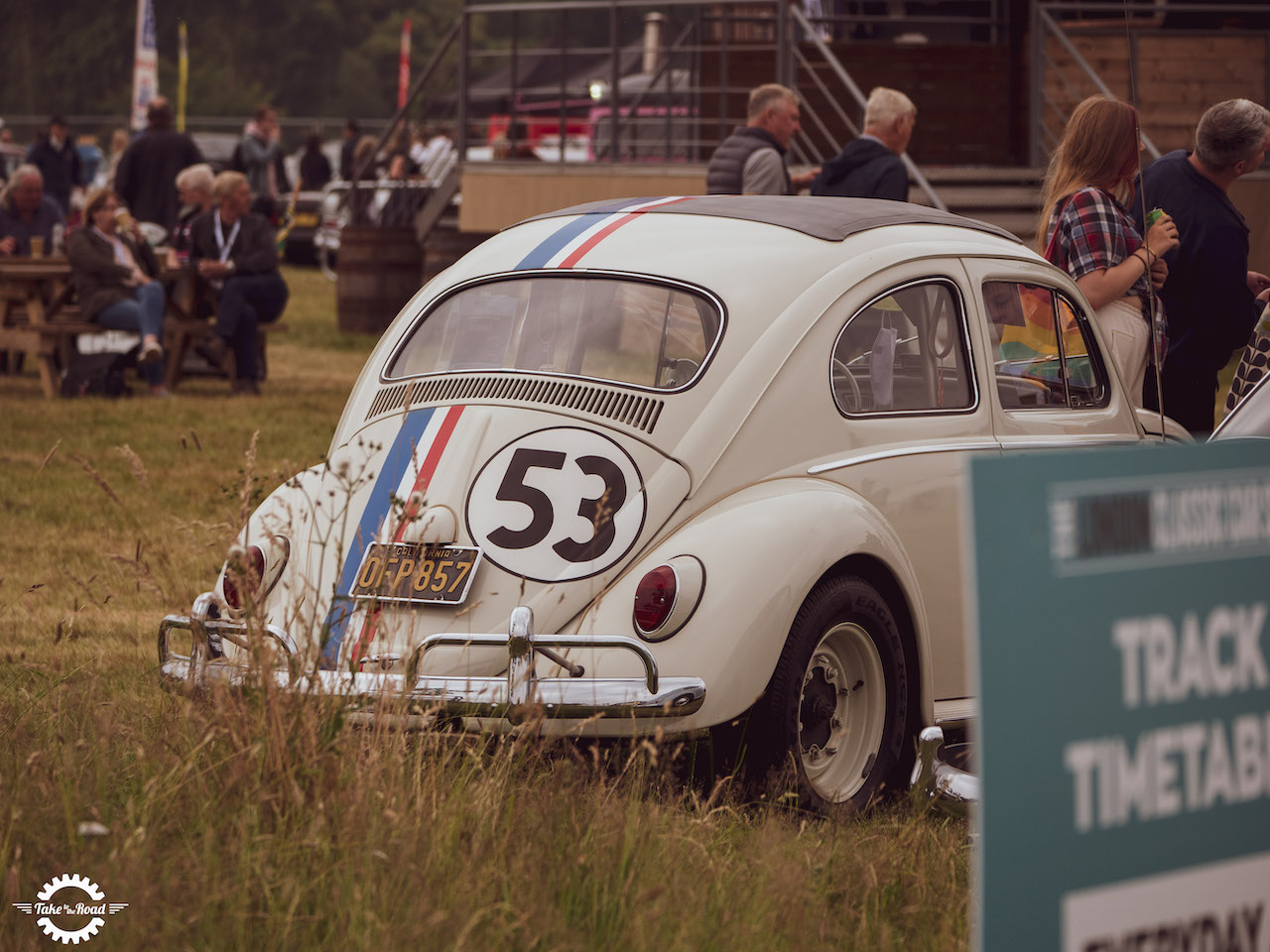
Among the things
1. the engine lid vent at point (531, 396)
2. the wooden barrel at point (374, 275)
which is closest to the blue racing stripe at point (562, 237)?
the engine lid vent at point (531, 396)

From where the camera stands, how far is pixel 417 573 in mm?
4793

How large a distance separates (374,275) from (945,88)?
689 cm

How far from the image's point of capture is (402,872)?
3.58 m

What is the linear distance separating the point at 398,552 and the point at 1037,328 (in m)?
2.51

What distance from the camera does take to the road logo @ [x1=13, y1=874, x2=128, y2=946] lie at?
11.3 ft

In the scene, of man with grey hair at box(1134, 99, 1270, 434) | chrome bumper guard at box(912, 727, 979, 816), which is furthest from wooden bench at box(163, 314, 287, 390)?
chrome bumper guard at box(912, 727, 979, 816)

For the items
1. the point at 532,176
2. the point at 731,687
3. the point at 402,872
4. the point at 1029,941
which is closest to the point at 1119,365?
the point at 731,687

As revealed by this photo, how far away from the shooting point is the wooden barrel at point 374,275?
19.5 meters

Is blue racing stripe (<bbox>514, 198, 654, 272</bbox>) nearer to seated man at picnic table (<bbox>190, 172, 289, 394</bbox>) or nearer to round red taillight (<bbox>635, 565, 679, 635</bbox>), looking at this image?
round red taillight (<bbox>635, 565, 679, 635</bbox>)

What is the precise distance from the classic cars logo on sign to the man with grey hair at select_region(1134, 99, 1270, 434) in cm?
326

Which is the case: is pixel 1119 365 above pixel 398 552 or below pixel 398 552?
above

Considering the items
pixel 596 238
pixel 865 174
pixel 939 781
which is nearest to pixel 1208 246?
pixel 865 174

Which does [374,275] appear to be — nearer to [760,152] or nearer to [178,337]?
[178,337]

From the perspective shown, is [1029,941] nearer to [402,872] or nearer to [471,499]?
[402,872]
